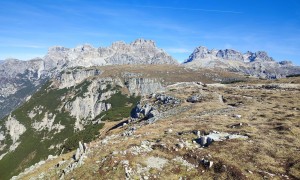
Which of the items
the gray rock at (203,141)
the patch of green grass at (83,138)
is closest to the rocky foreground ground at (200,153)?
the gray rock at (203,141)

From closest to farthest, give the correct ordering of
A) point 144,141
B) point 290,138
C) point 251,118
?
point 290,138 < point 144,141 < point 251,118

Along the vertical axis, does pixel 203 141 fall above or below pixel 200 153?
above

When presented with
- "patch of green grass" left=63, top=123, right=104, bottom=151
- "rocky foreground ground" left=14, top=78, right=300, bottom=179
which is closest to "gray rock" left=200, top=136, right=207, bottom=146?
"rocky foreground ground" left=14, top=78, right=300, bottom=179

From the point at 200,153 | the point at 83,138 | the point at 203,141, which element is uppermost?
the point at 203,141

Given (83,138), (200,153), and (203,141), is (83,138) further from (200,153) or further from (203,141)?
(200,153)

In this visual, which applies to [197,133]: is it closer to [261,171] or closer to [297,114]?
[261,171]

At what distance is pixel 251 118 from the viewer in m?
58.4

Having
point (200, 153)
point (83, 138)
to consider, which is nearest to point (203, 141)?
point (200, 153)

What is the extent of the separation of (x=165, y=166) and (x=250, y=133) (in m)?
18.2

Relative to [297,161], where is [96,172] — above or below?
below

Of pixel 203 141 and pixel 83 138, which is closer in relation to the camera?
pixel 203 141

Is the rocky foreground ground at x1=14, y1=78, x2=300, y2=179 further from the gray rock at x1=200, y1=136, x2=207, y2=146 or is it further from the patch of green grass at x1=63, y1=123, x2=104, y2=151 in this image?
the patch of green grass at x1=63, y1=123, x2=104, y2=151

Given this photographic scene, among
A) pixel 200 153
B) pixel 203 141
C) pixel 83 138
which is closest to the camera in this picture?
pixel 200 153

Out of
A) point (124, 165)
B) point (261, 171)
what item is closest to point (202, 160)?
point (261, 171)
